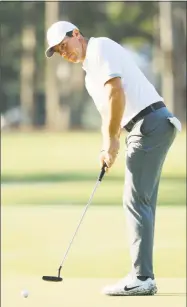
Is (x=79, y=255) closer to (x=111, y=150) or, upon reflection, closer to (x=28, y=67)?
(x=111, y=150)

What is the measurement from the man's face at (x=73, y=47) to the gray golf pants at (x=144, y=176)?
501mm

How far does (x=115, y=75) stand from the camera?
6.42 m

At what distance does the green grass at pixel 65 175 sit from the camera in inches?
608

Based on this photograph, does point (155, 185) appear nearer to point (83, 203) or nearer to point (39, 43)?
point (83, 203)

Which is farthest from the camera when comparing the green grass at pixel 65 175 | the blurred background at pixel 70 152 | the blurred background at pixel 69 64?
the blurred background at pixel 69 64

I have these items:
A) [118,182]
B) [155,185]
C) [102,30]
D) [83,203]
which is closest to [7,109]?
[102,30]

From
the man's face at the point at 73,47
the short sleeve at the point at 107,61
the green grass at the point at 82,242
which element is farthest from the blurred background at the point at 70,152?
the man's face at the point at 73,47

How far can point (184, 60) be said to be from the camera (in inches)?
1898

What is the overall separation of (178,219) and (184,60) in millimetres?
36175

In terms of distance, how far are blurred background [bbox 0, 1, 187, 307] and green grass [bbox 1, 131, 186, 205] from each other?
19 mm

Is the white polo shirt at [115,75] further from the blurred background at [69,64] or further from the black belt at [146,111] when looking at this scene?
the blurred background at [69,64]

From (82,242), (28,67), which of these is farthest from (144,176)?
(28,67)

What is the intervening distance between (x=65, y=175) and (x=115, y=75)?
48.6 ft

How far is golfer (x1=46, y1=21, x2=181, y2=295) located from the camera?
6.44 m
